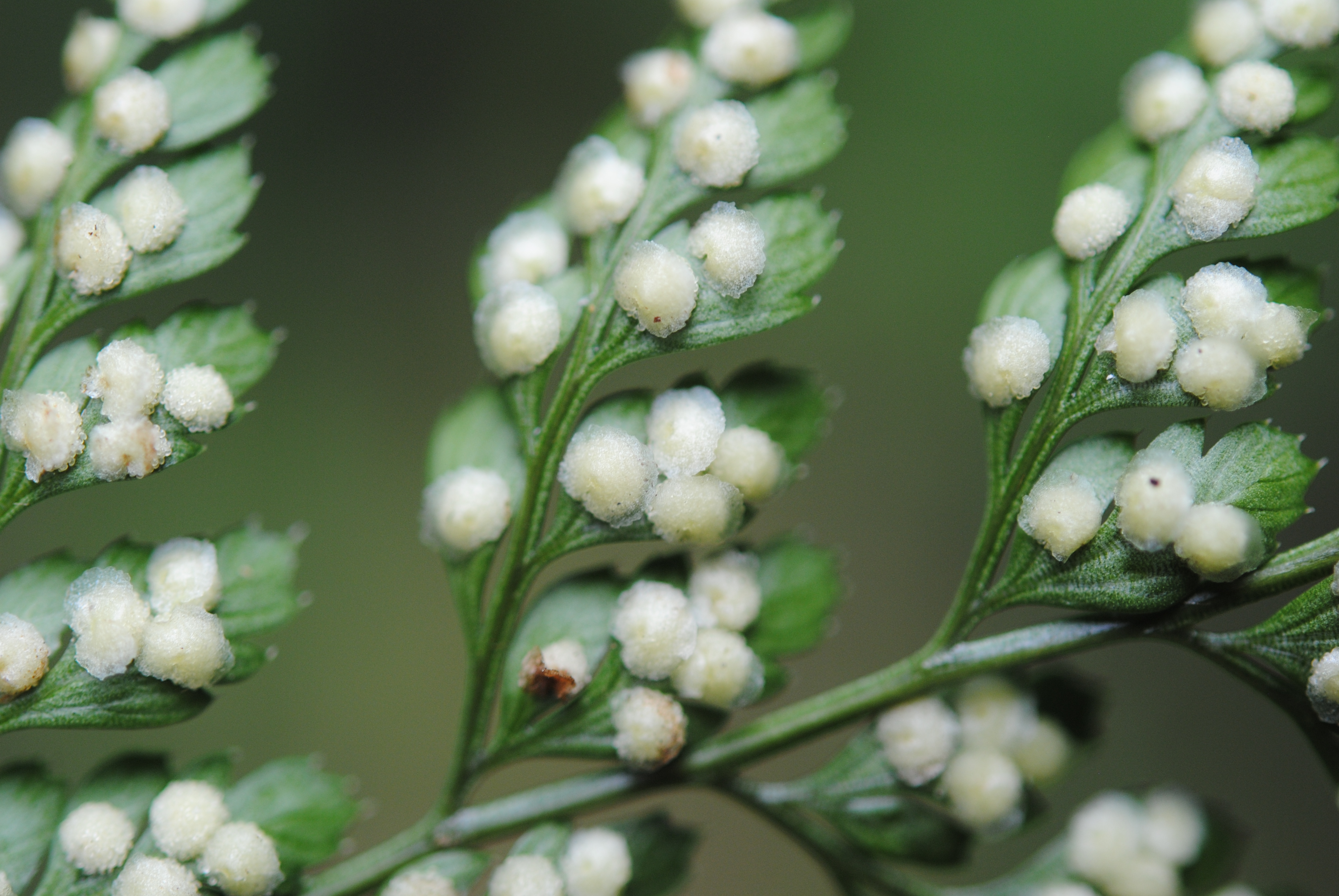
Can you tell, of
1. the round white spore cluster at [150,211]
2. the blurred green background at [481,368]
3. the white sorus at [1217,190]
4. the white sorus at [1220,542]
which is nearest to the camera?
the white sorus at [1220,542]

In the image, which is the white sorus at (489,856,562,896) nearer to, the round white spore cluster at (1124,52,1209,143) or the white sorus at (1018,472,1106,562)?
the white sorus at (1018,472,1106,562)

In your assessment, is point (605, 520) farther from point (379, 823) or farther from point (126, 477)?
point (379, 823)

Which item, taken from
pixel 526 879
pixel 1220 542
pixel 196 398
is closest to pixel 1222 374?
pixel 1220 542

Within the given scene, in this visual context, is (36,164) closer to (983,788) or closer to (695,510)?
(695,510)

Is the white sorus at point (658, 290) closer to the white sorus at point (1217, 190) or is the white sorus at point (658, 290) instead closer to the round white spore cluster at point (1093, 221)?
the round white spore cluster at point (1093, 221)

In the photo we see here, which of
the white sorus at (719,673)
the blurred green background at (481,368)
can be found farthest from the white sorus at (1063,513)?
the blurred green background at (481,368)

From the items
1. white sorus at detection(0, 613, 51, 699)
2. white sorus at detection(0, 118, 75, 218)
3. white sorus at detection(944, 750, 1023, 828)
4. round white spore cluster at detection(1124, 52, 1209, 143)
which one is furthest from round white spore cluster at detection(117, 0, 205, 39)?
white sorus at detection(944, 750, 1023, 828)
